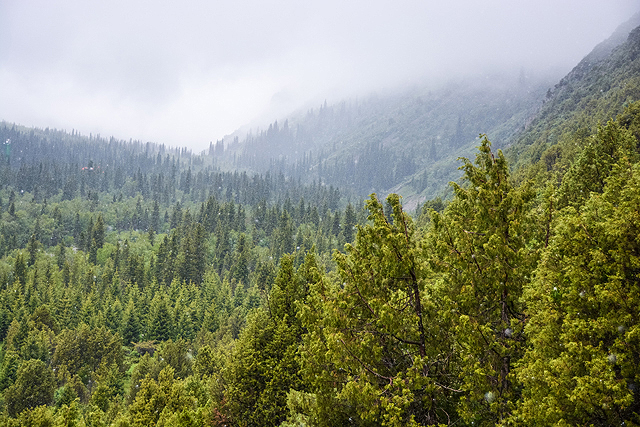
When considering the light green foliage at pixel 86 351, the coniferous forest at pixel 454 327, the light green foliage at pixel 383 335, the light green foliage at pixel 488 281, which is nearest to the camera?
the coniferous forest at pixel 454 327

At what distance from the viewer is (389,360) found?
1117cm

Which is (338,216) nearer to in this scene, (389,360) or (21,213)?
(389,360)

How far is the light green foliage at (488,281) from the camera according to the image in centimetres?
948

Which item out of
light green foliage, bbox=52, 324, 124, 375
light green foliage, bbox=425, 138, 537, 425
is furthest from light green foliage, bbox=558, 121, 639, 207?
light green foliage, bbox=52, 324, 124, 375

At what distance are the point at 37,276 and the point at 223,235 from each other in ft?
146

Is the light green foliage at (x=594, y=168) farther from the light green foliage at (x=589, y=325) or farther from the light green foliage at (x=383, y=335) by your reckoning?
the light green foliage at (x=383, y=335)

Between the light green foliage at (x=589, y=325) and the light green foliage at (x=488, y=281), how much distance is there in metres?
0.81

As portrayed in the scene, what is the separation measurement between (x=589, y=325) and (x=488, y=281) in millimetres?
2507

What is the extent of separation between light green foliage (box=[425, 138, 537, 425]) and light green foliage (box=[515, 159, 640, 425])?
2.65 feet

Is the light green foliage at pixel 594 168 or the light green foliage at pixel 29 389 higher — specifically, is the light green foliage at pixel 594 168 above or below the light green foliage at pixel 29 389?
above

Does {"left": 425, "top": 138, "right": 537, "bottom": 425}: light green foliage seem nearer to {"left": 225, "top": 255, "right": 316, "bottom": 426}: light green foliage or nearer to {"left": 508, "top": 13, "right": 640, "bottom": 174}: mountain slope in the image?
{"left": 225, "top": 255, "right": 316, "bottom": 426}: light green foliage

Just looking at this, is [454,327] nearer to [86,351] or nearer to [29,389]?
[29,389]

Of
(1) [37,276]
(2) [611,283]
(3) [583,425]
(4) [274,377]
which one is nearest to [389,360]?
(3) [583,425]

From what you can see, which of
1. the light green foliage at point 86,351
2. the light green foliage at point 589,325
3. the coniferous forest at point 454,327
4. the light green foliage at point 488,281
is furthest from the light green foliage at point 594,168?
the light green foliage at point 86,351
